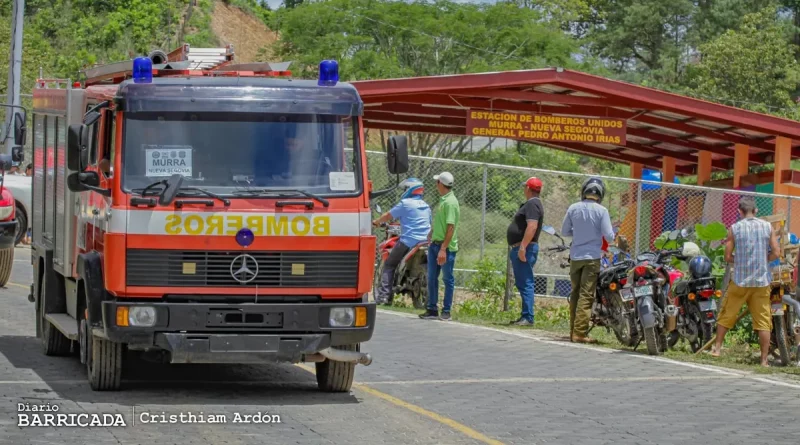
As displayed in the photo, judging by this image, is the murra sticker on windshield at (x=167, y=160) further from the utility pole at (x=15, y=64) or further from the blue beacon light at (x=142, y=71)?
the utility pole at (x=15, y=64)

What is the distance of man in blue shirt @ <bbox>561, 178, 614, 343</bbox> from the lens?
15.0 m

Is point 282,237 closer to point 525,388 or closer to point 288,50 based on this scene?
point 525,388

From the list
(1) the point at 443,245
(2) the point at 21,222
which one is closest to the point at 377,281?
(1) the point at 443,245

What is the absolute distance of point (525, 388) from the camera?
11.7m

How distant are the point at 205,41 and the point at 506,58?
20.4 meters

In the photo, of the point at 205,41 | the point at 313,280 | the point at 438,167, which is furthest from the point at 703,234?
the point at 205,41

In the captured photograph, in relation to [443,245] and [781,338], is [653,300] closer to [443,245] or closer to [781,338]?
[781,338]

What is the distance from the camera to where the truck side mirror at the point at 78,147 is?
1046cm

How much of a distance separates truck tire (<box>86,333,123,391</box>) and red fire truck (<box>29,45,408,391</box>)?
1cm

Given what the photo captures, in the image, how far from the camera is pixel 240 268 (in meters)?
10.2

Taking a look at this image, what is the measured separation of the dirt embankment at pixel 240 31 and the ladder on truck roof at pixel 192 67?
60610 mm

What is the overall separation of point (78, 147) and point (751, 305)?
6.87 m

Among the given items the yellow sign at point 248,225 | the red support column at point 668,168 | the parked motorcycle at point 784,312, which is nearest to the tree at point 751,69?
the red support column at point 668,168

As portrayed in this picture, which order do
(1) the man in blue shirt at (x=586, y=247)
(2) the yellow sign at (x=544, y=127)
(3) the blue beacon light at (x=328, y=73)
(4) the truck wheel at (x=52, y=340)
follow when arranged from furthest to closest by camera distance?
(2) the yellow sign at (x=544, y=127), (1) the man in blue shirt at (x=586, y=247), (4) the truck wheel at (x=52, y=340), (3) the blue beacon light at (x=328, y=73)
